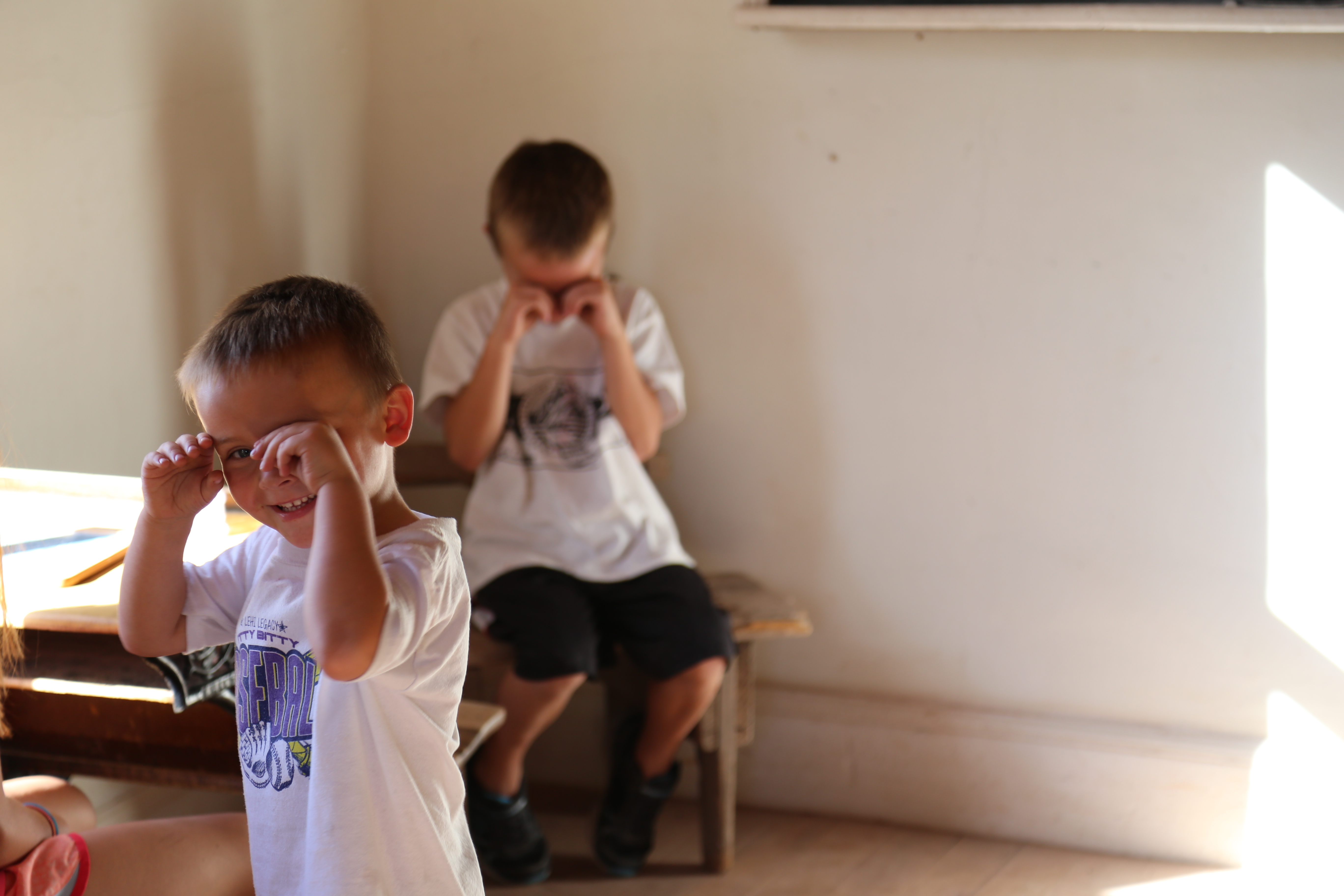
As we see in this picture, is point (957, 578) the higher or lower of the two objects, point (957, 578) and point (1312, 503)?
the lower

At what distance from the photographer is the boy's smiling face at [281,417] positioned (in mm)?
794

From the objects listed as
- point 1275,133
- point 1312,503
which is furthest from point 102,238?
point 1312,503

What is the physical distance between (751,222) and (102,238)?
1.02m

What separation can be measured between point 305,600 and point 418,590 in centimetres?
8

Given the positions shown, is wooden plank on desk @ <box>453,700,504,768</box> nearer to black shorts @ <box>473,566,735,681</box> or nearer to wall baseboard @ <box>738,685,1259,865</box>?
black shorts @ <box>473,566,735,681</box>

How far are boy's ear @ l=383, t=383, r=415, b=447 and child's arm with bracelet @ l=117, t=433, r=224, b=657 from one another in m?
0.13

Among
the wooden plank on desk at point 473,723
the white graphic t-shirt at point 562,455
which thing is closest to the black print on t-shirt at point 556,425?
the white graphic t-shirt at point 562,455

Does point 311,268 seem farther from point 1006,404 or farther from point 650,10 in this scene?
point 1006,404

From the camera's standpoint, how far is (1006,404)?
1857mm

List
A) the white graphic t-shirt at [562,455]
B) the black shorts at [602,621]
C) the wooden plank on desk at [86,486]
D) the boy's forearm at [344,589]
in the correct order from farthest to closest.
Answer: the white graphic t-shirt at [562,455], the black shorts at [602,621], the wooden plank on desk at [86,486], the boy's forearm at [344,589]

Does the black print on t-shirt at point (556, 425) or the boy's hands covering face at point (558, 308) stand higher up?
the boy's hands covering face at point (558, 308)

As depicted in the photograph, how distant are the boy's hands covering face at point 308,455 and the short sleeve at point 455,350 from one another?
96 cm

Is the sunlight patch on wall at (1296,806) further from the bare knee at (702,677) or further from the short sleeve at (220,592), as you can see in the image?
the short sleeve at (220,592)

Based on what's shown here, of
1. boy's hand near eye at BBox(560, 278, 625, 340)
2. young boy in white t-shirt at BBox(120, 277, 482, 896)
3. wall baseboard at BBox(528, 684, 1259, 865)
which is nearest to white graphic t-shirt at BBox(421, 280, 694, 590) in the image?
boy's hand near eye at BBox(560, 278, 625, 340)
